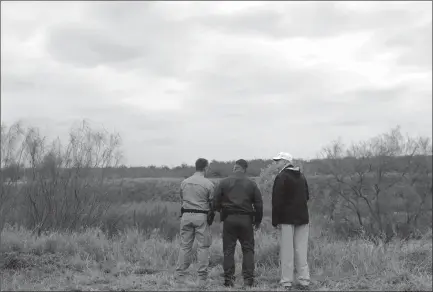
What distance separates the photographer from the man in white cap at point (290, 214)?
8695mm

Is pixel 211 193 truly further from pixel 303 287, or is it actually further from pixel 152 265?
pixel 152 265

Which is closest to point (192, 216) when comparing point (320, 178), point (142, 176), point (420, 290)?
point (420, 290)

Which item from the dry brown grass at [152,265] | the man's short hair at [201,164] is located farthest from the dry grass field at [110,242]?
the man's short hair at [201,164]

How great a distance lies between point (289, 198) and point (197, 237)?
1.75 m

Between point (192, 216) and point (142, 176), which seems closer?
point (192, 216)

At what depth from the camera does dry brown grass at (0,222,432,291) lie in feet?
30.1

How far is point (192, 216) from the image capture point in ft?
30.3

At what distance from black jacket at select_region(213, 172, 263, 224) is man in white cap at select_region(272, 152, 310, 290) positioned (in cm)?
28

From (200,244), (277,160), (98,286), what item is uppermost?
(277,160)

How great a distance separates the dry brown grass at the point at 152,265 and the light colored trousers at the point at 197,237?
1.18 feet

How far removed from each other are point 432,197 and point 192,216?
33.2 metres

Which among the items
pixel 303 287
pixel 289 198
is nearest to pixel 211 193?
pixel 289 198

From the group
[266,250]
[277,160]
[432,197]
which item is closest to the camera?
[277,160]

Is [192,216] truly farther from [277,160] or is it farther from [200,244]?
[277,160]
